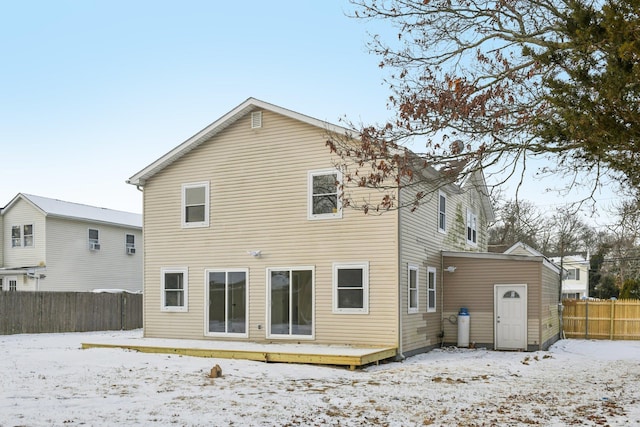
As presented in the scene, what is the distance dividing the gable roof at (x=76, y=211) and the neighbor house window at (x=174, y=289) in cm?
1349

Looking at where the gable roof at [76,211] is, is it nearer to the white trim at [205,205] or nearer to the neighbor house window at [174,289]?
the neighbor house window at [174,289]

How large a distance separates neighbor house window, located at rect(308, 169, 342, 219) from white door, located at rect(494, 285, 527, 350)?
585 centimetres

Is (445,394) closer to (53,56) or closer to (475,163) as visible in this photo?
(475,163)

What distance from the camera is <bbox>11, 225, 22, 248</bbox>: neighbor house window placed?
99.2 ft

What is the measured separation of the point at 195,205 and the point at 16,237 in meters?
16.8

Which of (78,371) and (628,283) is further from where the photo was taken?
(628,283)

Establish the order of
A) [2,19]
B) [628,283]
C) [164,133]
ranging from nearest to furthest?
[2,19], [164,133], [628,283]

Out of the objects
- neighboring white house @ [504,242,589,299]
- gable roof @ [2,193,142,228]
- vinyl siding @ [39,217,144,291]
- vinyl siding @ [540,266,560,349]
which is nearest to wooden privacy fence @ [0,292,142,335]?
vinyl siding @ [39,217,144,291]

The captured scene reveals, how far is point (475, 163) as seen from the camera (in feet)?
27.1

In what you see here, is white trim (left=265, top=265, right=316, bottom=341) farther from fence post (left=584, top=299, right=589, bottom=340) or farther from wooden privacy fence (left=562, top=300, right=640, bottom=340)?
fence post (left=584, top=299, right=589, bottom=340)

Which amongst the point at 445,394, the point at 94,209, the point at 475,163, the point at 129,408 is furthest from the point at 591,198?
the point at 94,209

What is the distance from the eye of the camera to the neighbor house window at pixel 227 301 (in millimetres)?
17156

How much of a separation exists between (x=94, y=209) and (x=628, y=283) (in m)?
29.4

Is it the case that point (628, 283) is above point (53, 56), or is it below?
below
